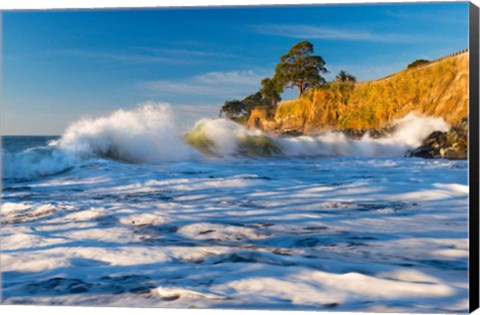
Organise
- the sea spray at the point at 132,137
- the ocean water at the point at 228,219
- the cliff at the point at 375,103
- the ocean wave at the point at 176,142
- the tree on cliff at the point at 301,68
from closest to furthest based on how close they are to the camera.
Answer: the ocean water at the point at 228,219 → the cliff at the point at 375,103 → the tree on cliff at the point at 301,68 → the ocean wave at the point at 176,142 → the sea spray at the point at 132,137

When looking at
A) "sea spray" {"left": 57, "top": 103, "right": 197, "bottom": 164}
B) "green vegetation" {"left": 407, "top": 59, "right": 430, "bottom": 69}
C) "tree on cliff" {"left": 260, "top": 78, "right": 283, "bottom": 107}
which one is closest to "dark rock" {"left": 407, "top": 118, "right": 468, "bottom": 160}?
"green vegetation" {"left": 407, "top": 59, "right": 430, "bottom": 69}

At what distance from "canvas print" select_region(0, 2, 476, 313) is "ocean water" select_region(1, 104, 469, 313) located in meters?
0.01

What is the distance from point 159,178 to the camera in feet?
15.9

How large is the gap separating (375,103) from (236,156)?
39.1 inches

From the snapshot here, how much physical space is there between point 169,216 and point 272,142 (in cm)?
84

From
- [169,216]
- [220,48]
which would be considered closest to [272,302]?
[169,216]

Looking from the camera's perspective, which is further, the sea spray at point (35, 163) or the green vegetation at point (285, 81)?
the sea spray at point (35, 163)

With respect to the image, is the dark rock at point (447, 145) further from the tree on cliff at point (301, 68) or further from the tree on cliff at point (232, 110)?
the tree on cliff at point (232, 110)

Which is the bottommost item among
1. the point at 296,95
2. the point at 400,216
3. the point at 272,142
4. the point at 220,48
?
the point at 400,216

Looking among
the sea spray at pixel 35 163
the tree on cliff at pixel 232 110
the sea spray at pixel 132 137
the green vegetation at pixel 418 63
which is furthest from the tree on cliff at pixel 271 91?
the sea spray at pixel 35 163

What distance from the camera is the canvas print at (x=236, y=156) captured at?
13.9ft

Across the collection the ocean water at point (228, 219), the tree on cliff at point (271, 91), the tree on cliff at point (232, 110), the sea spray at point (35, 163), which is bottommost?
the ocean water at point (228, 219)

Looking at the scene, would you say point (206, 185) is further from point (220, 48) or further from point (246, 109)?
point (220, 48)

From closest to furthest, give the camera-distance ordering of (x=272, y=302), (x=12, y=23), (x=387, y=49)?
(x=272, y=302) → (x=387, y=49) → (x=12, y=23)
